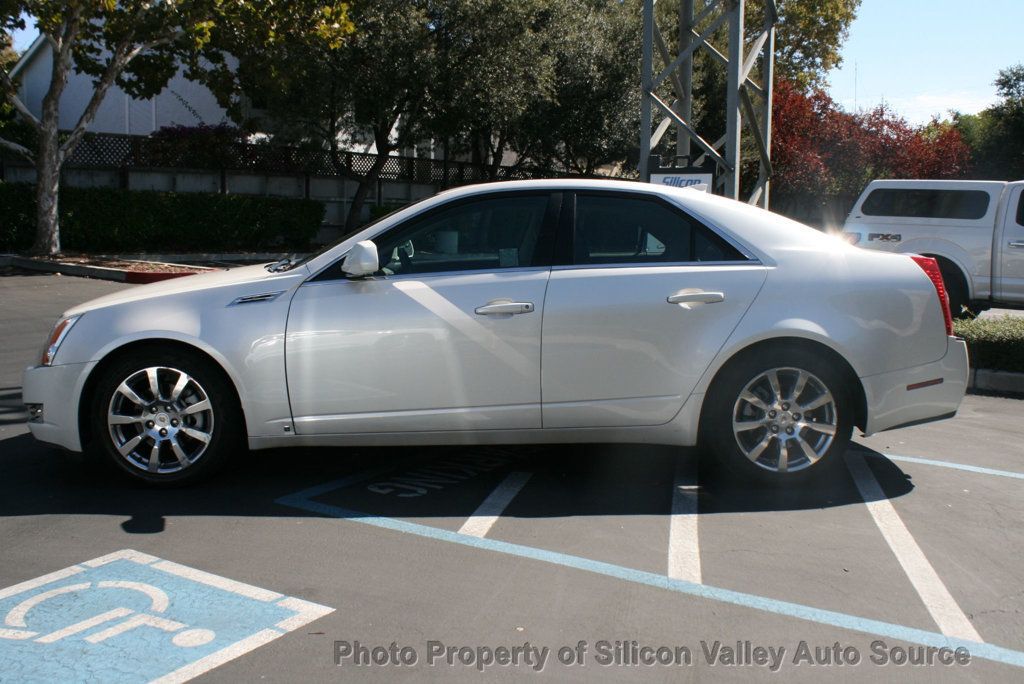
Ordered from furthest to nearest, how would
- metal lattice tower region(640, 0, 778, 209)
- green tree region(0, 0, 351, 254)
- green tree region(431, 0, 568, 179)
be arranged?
green tree region(431, 0, 568, 179) → green tree region(0, 0, 351, 254) → metal lattice tower region(640, 0, 778, 209)

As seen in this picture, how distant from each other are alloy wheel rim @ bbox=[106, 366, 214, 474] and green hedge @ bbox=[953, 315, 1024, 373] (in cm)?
686

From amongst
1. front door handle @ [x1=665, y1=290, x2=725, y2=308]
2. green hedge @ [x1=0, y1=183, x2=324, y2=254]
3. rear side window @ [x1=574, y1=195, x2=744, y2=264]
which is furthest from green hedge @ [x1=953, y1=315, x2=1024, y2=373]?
green hedge @ [x1=0, y1=183, x2=324, y2=254]

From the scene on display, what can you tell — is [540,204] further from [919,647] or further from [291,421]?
[919,647]

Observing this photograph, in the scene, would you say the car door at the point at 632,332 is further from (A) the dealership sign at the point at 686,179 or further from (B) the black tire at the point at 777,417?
(A) the dealership sign at the point at 686,179

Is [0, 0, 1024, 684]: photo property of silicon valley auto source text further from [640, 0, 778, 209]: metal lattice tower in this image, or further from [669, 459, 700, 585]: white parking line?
[640, 0, 778, 209]: metal lattice tower

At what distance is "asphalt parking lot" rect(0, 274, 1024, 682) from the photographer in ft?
11.1

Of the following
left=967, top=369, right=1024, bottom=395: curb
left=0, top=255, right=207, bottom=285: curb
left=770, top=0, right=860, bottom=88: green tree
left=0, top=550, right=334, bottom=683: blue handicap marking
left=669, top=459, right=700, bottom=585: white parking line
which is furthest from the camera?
left=770, top=0, right=860, bottom=88: green tree

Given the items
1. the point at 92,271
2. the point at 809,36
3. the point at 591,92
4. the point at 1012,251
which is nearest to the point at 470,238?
the point at 1012,251

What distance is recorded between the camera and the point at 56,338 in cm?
520

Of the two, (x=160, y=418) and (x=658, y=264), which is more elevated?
(x=658, y=264)

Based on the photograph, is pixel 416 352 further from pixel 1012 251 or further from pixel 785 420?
pixel 1012 251

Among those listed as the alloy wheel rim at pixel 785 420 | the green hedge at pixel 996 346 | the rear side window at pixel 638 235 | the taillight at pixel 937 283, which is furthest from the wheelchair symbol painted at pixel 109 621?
the green hedge at pixel 996 346

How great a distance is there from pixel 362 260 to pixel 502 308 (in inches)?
29.8

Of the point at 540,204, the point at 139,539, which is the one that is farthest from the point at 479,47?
the point at 139,539
